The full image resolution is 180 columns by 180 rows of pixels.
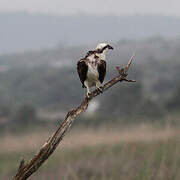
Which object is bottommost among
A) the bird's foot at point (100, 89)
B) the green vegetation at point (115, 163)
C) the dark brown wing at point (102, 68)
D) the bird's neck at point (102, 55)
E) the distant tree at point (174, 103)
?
the bird's foot at point (100, 89)

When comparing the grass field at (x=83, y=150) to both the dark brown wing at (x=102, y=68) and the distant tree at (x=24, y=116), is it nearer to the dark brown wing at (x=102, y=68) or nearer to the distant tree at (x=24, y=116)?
the dark brown wing at (x=102, y=68)

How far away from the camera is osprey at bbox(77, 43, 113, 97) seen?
1691mm

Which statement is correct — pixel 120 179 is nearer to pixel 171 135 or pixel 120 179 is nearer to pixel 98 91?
pixel 171 135

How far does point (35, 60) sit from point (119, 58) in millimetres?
59446

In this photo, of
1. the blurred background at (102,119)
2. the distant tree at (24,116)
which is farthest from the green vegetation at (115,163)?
the distant tree at (24,116)

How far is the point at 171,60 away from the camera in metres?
128

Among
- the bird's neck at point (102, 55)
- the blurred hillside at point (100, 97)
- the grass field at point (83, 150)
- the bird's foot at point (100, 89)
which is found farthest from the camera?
the blurred hillside at point (100, 97)

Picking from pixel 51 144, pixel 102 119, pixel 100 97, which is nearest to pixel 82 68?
pixel 51 144

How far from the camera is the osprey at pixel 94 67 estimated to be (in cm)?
169

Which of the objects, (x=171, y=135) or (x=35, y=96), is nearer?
(x=171, y=135)

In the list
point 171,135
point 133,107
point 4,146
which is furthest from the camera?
point 133,107

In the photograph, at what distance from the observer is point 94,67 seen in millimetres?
1722

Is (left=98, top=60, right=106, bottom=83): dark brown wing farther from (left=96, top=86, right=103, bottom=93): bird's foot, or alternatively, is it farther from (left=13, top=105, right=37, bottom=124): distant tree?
(left=13, top=105, right=37, bottom=124): distant tree

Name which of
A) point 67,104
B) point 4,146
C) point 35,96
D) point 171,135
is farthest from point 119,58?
A: point 171,135
